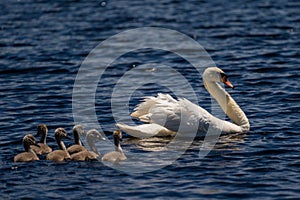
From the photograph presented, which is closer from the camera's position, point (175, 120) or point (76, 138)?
point (76, 138)

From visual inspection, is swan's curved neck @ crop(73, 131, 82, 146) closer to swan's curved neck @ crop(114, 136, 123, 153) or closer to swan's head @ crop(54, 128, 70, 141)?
swan's head @ crop(54, 128, 70, 141)

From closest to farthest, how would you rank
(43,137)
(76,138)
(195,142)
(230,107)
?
1. (76,138)
2. (43,137)
3. (195,142)
4. (230,107)

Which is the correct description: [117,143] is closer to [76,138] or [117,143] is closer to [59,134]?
[76,138]

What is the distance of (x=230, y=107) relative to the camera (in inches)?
615

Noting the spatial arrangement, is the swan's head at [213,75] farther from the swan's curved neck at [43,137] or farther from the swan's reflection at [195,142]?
the swan's curved neck at [43,137]

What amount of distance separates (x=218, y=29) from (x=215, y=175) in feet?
48.3

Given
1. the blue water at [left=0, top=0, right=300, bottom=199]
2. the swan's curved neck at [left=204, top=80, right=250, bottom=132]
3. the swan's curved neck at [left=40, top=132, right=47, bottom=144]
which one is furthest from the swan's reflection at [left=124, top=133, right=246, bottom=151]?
the swan's curved neck at [left=40, top=132, right=47, bottom=144]

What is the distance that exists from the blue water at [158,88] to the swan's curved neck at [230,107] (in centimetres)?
39

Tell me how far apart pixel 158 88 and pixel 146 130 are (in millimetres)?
5093

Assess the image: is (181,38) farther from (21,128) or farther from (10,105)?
(21,128)

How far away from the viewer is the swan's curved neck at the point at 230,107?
15.2m

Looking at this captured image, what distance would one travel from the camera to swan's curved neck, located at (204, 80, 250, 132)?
15.2 metres

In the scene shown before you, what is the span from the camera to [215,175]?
12180 mm

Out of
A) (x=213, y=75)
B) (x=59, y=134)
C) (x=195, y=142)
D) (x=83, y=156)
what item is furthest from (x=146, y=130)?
(x=213, y=75)
